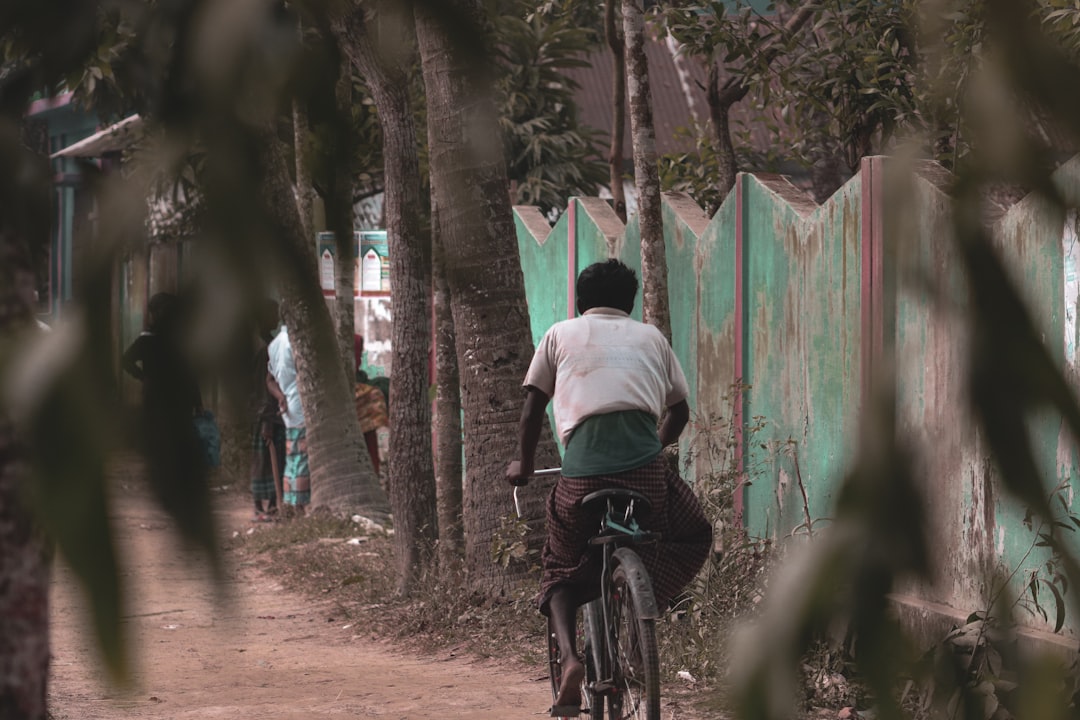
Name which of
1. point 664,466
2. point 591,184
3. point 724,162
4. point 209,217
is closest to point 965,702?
point 209,217

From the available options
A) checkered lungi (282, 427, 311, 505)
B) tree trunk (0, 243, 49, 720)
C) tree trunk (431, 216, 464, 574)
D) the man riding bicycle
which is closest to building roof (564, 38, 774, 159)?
checkered lungi (282, 427, 311, 505)

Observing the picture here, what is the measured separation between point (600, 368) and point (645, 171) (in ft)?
7.38

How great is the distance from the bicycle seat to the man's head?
623 millimetres

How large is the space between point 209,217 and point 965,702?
52 centimetres

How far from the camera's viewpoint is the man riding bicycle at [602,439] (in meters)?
4.77

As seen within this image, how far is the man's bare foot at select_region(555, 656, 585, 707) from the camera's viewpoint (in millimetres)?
4707

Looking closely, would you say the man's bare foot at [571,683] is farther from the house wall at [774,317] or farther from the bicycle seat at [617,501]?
the house wall at [774,317]

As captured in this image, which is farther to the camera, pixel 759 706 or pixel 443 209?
pixel 443 209

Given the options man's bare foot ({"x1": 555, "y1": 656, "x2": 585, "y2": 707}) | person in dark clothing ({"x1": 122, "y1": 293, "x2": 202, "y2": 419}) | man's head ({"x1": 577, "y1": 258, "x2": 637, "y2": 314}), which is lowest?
man's bare foot ({"x1": 555, "y1": 656, "x2": 585, "y2": 707})

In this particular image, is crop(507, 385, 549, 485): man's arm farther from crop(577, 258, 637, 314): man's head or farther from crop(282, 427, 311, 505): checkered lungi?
crop(282, 427, 311, 505): checkered lungi

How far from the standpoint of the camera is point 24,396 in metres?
0.65

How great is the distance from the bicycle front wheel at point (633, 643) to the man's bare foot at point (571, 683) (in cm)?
12

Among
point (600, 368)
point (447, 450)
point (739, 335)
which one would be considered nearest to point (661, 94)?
point (447, 450)

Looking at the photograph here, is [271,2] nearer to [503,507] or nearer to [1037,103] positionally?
[1037,103]
